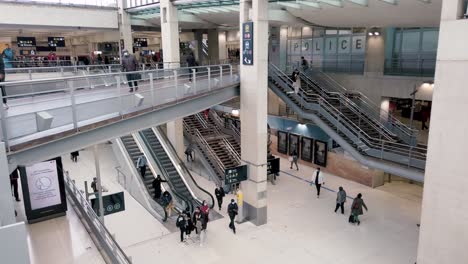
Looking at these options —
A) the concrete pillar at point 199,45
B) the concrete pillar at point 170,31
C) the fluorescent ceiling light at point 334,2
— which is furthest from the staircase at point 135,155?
the concrete pillar at point 199,45

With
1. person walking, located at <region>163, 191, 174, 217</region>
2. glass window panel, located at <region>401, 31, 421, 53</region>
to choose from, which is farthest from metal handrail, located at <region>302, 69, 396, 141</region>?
person walking, located at <region>163, 191, 174, 217</region>

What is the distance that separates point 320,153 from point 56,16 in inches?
639

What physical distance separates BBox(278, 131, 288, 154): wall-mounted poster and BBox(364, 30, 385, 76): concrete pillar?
595cm

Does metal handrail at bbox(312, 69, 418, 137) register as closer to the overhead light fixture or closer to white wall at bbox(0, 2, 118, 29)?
the overhead light fixture

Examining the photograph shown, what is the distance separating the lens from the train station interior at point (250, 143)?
24.7 feet

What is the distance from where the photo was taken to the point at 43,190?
883 cm

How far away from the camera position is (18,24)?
19.1 m

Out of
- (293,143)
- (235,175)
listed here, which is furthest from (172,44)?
(293,143)

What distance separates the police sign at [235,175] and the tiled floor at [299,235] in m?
1.67

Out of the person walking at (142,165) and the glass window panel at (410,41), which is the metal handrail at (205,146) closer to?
the person walking at (142,165)

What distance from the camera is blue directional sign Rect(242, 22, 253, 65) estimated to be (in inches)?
494

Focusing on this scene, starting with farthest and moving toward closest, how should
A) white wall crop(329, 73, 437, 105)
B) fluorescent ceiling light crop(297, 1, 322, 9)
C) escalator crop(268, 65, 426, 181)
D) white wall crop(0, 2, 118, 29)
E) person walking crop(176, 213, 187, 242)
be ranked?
1. white wall crop(0, 2, 118, 29)
2. white wall crop(329, 73, 437, 105)
3. fluorescent ceiling light crop(297, 1, 322, 9)
4. person walking crop(176, 213, 187, 242)
5. escalator crop(268, 65, 426, 181)

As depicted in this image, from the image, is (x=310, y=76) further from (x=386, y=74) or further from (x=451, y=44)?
(x=451, y=44)

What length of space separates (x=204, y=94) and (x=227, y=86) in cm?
127
